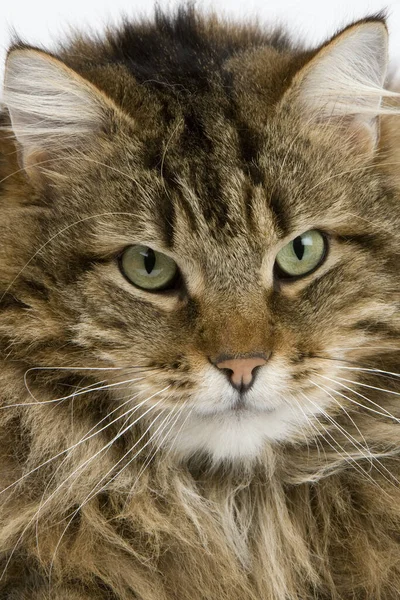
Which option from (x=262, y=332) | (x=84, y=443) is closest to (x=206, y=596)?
(x=84, y=443)

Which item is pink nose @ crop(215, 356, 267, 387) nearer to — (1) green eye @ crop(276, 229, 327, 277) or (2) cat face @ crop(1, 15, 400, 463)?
(2) cat face @ crop(1, 15, 400, 463)

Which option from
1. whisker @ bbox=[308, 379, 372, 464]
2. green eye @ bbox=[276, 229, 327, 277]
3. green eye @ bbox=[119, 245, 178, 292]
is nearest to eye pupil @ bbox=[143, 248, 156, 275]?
green eye @ bbox=[119, 245, 178, 292]

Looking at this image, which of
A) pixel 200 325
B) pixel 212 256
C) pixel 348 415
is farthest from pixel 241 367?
pixel 348 415

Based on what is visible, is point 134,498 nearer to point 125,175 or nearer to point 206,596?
point 206,596

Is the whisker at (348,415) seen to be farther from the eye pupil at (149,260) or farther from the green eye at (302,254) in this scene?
the eye pupil at (149,260)

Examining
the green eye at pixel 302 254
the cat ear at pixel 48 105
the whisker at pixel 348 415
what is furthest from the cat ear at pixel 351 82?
the whisker at pixel 348 415

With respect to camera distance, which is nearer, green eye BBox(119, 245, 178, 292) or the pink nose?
the pink nose
